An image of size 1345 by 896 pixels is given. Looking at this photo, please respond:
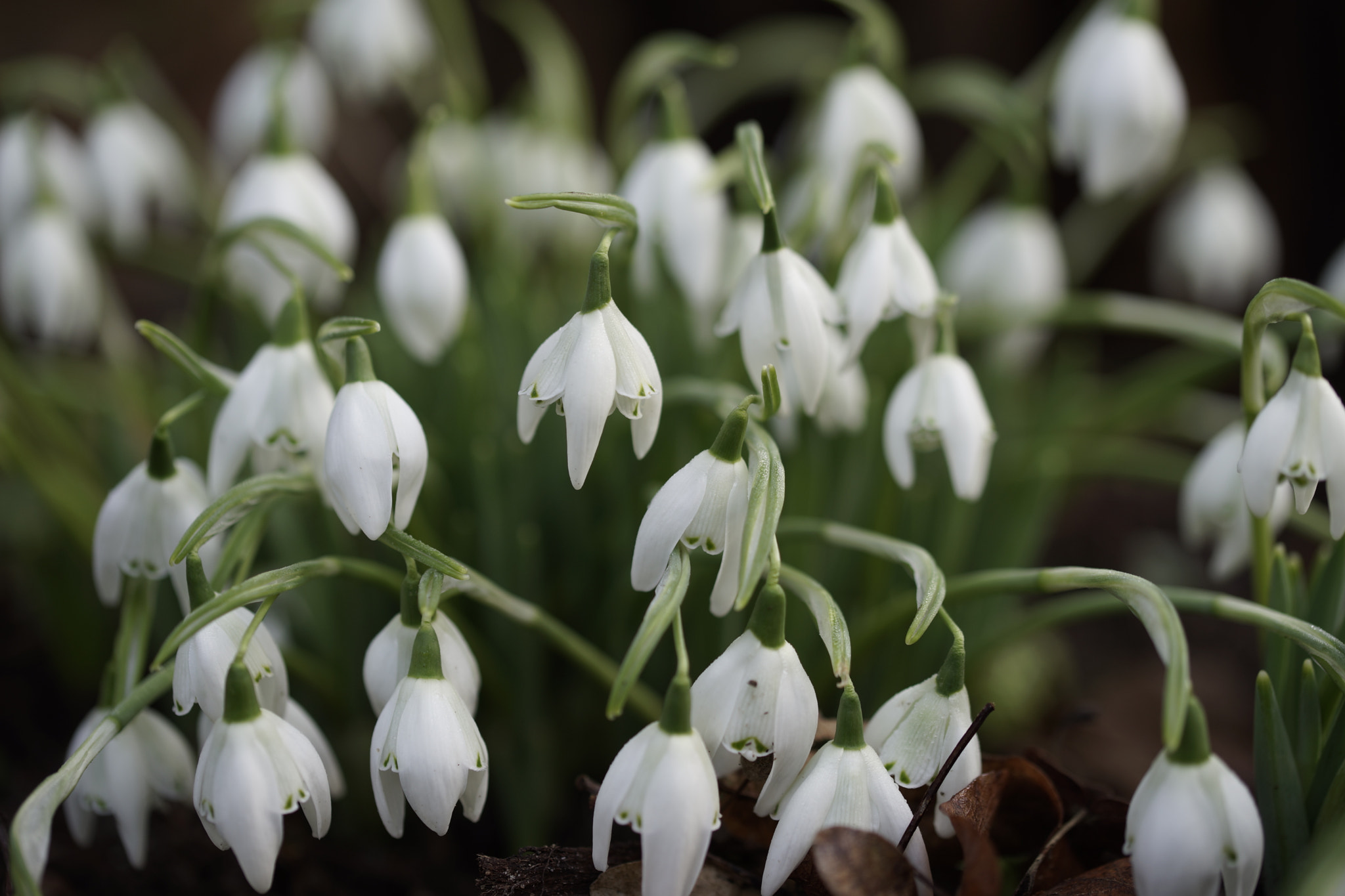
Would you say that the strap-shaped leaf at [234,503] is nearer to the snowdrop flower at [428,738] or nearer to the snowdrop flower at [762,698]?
the snowdrop flower at [428,738]

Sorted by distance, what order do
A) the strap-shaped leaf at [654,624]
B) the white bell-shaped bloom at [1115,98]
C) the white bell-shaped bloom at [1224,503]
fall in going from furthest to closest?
the white bell-shaped bloom at [1115,98], the white bell-shaped bloom at [1224,503], the strap-shaped leaf at [654,624]

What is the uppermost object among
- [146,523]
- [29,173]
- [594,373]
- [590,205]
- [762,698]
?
[29,173]

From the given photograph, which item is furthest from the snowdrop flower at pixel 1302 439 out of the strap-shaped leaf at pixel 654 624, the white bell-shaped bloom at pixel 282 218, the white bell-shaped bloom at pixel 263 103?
the white bell-shaped bloom at pixel 263 103

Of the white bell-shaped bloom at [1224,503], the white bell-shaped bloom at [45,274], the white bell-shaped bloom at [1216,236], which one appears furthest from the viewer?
the white bell-shaped bloom at [1216,236]

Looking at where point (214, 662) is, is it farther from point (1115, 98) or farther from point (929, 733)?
point (1115, 98)

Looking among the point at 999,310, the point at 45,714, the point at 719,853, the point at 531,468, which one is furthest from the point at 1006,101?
the point at 45,714

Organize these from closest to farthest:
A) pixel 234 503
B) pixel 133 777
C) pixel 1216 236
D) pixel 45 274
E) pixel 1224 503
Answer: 1. pixel 234 503
2. pixel 133 777
3. pixel 1224 503
4. pixel 45 274
5. pixel 1216 236

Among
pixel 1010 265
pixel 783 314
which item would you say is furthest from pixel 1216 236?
pixel 783 314
